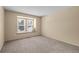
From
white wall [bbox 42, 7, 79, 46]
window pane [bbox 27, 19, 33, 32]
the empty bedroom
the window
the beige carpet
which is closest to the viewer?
the beige carpet

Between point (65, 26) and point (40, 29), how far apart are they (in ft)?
10.8

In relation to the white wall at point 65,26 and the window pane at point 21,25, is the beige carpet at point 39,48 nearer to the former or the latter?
the white wall at point 65,26

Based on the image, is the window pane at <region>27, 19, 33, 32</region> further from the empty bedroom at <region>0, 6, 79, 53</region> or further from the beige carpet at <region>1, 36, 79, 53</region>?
the beige carpet at <region>1, 36, 79, 53</region>

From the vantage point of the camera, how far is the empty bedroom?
10.9ft

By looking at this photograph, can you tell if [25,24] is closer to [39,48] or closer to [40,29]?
[40,29]

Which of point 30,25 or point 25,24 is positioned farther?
point 30,25

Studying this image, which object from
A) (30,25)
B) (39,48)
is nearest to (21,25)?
(30,25)

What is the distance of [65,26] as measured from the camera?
4.29 metres

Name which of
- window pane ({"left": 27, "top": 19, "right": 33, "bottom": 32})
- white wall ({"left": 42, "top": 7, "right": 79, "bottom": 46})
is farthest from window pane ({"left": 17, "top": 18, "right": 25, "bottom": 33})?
white wall ({"left": 42, "top": 7, "right": 79, "bottom": 46})

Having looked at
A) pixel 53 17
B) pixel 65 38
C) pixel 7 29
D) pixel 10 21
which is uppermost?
pixel 53 17
